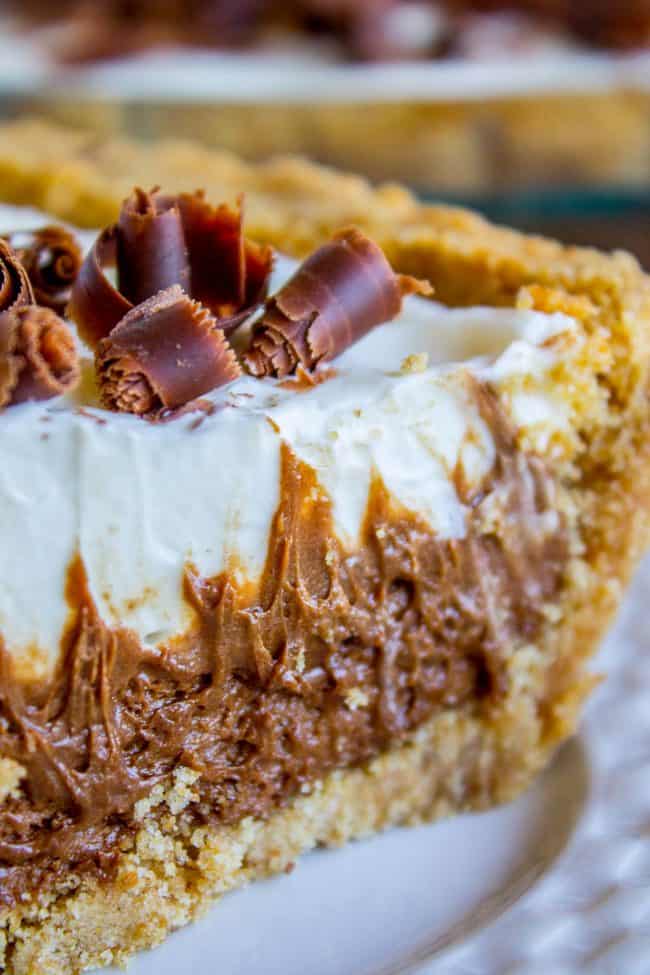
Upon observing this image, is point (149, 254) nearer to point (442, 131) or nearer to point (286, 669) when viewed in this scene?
point (286, 669)

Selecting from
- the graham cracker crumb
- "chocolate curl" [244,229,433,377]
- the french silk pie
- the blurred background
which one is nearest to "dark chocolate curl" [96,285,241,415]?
the french silk pie

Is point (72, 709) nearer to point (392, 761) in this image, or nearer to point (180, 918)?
point (180, 918)

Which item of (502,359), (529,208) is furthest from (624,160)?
(502,359)

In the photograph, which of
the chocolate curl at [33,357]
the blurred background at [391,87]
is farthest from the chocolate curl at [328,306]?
the blurred background at [391,87]

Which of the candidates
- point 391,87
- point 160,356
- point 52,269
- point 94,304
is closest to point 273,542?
point 160,356

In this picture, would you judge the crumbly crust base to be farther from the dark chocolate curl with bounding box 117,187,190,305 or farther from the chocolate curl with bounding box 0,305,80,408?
the chocolate curl with bounding box 0,305,80,408
